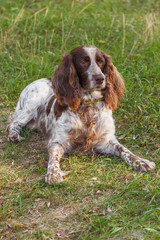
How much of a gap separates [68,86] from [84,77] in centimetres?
20

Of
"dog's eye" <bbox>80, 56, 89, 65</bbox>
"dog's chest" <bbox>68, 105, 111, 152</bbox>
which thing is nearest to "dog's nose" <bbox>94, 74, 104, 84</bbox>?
"dog's eye" <bbox>80, 56, 89, 65</bbox>

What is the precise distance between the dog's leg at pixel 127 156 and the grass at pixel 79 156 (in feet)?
0.26

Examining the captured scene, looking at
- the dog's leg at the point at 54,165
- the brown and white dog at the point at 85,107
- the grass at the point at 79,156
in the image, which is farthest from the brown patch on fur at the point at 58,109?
the grass at the point at 79,156

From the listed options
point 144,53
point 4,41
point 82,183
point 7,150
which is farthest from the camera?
point 4,41

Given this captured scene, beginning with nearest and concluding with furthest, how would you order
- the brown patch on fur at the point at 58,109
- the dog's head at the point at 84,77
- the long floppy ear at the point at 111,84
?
the dog's head at the point at 84,77 → the long floppy ear at the point at 111,84 → the brown patch on fur at the point at 58,109

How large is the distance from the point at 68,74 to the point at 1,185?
4.32ft

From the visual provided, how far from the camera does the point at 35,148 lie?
4117 mm

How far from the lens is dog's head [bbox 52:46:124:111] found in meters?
3.50

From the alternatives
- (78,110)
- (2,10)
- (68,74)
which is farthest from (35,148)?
(2,10)

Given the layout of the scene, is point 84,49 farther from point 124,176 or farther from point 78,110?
point 124,176

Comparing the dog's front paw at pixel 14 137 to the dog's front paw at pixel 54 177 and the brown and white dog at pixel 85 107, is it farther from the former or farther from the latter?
the dog's front paw at pixel 54 177

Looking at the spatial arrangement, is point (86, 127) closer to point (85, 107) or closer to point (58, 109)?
point (85, 107)

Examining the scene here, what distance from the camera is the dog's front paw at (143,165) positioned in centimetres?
340

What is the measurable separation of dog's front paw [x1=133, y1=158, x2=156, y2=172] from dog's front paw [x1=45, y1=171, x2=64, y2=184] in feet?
2.49
